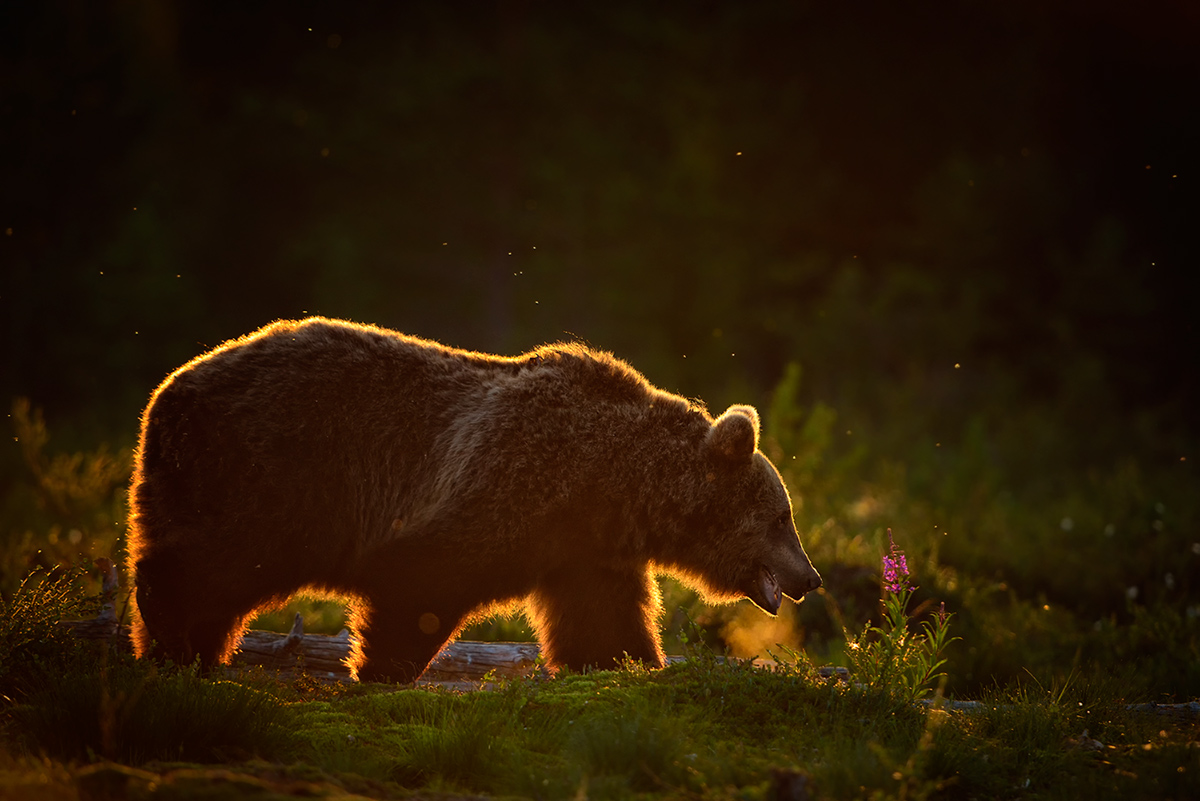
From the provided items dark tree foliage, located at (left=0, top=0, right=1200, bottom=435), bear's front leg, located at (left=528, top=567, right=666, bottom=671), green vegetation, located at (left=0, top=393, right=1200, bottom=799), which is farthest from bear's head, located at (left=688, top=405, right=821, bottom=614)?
dark tree foliage, located at (left=0, top=0, right=1200, bottom=435)

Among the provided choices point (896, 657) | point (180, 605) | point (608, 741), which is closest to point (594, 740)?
point (608, 741)

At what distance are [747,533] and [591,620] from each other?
1.02 m

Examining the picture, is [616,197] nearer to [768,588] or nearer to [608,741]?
[768,588]

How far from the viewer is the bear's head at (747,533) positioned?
17.5 feet

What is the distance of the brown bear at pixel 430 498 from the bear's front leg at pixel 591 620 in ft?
0.04

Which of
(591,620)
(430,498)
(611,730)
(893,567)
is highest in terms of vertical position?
(430,498)

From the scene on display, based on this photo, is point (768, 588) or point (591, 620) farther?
point (768, 588)

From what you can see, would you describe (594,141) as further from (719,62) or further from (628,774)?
(628,774)

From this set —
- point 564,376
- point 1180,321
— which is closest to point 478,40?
point 1180,321

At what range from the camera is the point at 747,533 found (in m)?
5.39

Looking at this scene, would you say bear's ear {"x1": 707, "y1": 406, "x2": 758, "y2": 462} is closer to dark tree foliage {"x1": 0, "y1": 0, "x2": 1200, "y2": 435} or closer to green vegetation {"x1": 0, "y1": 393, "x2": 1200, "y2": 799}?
green vegetation {"x1": 0, "y1": 393, "x2": 1200, "y2": 799}

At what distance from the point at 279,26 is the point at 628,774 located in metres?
26.1

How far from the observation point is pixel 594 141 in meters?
24.1

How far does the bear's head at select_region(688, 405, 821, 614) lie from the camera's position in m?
5.32
